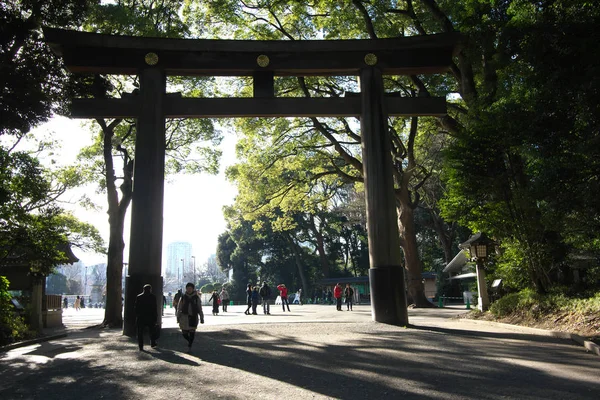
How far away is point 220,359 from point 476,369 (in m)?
4.16

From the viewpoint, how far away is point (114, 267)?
18875mm

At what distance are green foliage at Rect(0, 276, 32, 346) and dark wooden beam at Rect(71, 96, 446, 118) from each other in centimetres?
532

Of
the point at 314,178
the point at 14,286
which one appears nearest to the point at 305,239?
the point at 314,178

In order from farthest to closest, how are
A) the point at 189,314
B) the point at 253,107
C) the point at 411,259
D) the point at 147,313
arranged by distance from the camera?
the point at 411,259 < the point at 253,107 < the point at 147,313 < the point at 189,314

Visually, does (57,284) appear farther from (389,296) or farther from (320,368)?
(320,368)

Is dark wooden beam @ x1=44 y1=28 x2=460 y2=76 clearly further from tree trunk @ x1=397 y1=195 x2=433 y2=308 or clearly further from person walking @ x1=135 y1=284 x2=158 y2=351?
tree trunk @ x1=397 y1=195 x2=433 y2=308

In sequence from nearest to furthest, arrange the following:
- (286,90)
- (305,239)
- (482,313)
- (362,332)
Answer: (362,332) < (482,313) < (286,90) < (305,239)

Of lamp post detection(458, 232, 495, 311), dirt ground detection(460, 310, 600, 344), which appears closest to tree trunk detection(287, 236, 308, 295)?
lamp post detection(458, 232, 495, 311)

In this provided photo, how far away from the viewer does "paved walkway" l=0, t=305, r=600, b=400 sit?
5.73 m

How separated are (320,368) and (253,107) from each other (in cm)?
791

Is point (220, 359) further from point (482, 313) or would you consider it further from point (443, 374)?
point (482, 313)

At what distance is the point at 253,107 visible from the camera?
504 inches

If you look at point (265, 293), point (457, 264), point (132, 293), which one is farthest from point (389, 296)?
point (457, 264)

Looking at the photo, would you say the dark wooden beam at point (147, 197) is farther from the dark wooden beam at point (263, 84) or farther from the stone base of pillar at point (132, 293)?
the dark wooden beam at point (263, 84)
